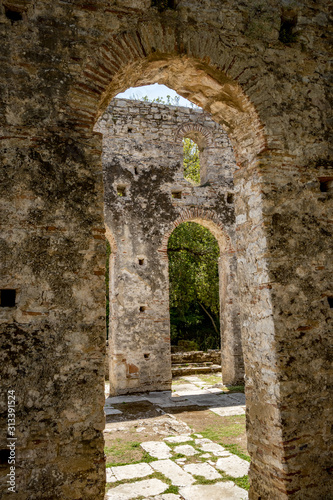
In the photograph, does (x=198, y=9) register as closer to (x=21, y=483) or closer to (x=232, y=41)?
(x=232, y=41)

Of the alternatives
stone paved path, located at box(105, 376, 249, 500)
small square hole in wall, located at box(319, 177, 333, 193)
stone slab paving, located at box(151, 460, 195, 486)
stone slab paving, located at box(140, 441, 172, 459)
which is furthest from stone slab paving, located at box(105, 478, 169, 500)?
small square hole in wall, located at box(319, 177, 333, 193)

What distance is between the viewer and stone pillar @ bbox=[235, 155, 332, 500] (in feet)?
11.6

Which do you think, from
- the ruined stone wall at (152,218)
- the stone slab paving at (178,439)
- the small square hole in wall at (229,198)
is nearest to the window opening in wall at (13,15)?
the stone slab paving at (178,439)

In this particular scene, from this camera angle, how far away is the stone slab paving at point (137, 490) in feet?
13.3

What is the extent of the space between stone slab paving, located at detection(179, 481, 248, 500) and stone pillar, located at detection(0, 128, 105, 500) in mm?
1452

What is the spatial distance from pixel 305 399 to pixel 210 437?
8.98ft

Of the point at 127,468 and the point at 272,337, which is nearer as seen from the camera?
the point at 272,337

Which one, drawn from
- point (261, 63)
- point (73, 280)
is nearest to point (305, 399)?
point (73, 280)

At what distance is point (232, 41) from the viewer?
3982mm

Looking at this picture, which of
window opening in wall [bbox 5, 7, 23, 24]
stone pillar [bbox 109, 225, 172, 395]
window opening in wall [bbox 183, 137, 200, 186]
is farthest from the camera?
window opening in wall [bbox 183, 137, 200, 186]

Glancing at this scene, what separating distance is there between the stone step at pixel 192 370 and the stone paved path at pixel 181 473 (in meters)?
5.50

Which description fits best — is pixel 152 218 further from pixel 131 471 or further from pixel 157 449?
pixel 131 471

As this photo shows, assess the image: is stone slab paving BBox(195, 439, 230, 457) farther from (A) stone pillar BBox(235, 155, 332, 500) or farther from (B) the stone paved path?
(A) stone pillar BBox(235, 155, 332, 500)

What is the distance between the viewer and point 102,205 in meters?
3.36
